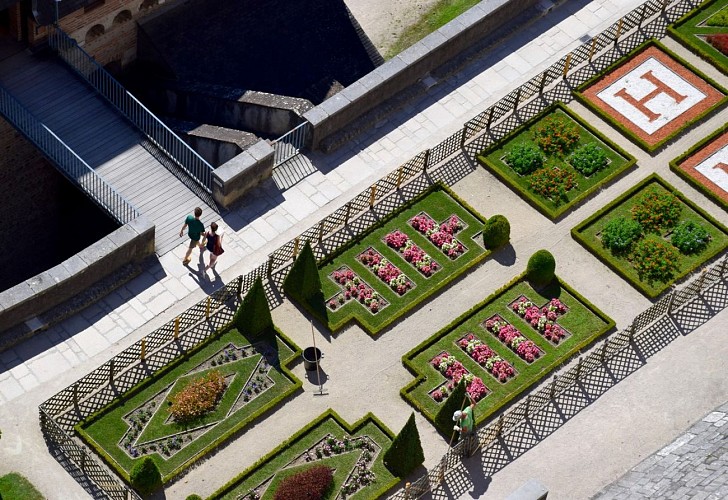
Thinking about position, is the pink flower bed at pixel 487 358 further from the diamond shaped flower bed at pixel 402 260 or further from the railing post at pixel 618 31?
the railing post at pixel 618 31

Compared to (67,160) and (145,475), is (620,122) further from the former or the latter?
(145,475)

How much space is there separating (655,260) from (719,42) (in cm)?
1128

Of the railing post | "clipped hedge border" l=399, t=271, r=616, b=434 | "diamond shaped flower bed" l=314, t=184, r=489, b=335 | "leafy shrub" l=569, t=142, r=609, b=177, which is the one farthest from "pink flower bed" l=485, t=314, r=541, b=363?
the railing post

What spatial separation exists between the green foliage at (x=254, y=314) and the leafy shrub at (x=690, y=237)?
14.5 meters

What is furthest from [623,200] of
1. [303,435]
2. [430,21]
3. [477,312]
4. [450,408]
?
[303,435]

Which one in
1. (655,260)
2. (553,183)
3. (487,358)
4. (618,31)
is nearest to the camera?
(487,358)

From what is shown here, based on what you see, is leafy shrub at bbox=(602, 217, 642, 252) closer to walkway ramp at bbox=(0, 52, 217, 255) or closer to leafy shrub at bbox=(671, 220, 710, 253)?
leafy shrub at bbox=(671, 220, 710, 253)

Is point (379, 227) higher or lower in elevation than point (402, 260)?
higher

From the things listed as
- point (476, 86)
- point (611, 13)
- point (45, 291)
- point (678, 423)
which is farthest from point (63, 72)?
point (678, 423)

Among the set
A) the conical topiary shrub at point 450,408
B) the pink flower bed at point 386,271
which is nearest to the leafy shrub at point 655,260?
the pink flower bed at point 386,271

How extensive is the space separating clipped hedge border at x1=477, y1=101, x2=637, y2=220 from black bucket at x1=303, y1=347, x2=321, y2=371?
402 inches

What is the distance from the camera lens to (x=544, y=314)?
57406 mm

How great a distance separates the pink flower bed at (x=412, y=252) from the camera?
192 ft

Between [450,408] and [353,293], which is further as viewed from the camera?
[353,293]
